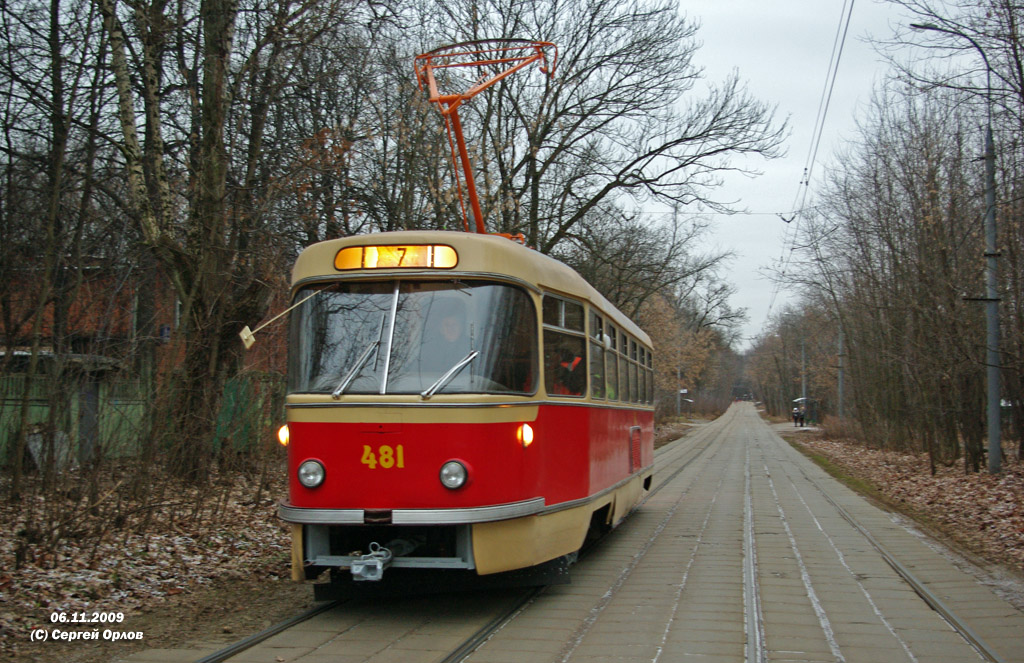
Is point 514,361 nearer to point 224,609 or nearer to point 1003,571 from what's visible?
point 224,609

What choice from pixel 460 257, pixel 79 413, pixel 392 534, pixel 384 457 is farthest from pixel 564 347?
pixel 79 413

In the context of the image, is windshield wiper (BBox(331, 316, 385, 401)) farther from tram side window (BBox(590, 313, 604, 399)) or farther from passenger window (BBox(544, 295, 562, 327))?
tram side window (BBox(590, 313, 604, 399))

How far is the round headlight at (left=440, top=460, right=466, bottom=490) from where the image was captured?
6.46 meters

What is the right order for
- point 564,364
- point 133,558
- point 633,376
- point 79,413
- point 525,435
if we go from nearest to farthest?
1. point 525,435
2. point 564,364
3. point 79,413
4. point 133,558
5. point 633,376

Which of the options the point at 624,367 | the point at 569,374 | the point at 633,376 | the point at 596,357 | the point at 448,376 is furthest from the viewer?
the point at 633,376

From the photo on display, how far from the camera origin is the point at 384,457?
6.53 m

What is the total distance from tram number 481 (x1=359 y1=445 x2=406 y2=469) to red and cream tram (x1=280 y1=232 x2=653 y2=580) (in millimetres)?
10

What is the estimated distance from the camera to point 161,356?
9.88 m

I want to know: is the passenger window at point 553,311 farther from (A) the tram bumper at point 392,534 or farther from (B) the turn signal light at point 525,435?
(A) the tram bumper at point 392,534

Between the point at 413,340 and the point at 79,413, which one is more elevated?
the point at 413,340

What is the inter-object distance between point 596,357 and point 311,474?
3.51m

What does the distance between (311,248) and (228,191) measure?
6.26 m

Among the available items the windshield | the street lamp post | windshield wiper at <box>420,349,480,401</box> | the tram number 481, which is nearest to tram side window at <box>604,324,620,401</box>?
the windshield

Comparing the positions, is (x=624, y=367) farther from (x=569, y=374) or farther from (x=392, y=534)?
(x=392, y=534)
